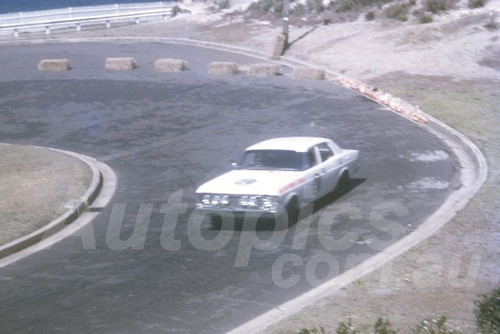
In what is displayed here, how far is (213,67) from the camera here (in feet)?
119

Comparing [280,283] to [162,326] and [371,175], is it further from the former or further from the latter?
[371,175]

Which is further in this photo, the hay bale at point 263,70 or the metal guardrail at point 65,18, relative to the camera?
the metal guardrail at point 65,18

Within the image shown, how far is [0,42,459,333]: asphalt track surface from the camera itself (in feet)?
37.7

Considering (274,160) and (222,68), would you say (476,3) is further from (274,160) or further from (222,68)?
(274,160)

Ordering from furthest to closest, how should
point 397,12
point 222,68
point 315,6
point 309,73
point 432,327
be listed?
point 315,6
point 397,12
point 222,68
point 309,73
point 432,327

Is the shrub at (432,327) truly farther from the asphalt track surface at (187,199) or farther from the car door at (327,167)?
the car door at (327,167)

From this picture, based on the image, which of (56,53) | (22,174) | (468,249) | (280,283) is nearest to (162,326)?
(280,283)

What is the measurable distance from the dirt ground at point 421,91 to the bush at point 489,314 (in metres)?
0.68

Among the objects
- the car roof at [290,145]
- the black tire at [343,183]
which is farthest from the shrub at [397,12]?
the car roof at [290,145]

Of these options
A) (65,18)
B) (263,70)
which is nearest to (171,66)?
(263,70)

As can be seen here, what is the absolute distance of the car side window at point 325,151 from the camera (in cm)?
1720

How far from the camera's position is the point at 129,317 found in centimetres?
1088

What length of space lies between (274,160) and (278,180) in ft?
3.68

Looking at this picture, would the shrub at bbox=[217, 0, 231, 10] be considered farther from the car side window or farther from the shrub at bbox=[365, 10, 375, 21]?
the car side window
